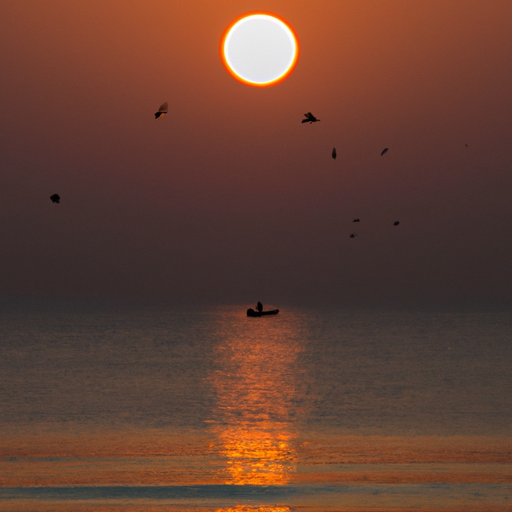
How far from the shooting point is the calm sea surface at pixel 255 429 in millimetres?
13539

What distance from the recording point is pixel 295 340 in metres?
80.6

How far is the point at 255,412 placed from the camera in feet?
100

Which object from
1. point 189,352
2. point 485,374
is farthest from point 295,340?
point 485,374

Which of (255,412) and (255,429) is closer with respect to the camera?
(255,429)

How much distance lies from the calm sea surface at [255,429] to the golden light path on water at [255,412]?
10 cm

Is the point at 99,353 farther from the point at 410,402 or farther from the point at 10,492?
the point at 10,492

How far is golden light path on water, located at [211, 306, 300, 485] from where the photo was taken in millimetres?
16500

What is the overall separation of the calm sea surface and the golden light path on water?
0.10 meters

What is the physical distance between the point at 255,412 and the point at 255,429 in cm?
451

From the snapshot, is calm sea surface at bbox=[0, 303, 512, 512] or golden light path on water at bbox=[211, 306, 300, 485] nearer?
calm sea surface at bbox=[0, 303, 512, 512]

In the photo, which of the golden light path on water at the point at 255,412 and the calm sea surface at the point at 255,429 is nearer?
the calm sea surface at the point at 255,429

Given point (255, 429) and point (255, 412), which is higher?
point (255, 412)

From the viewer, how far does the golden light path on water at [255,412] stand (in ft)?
54.1

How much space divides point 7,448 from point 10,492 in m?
6.35
